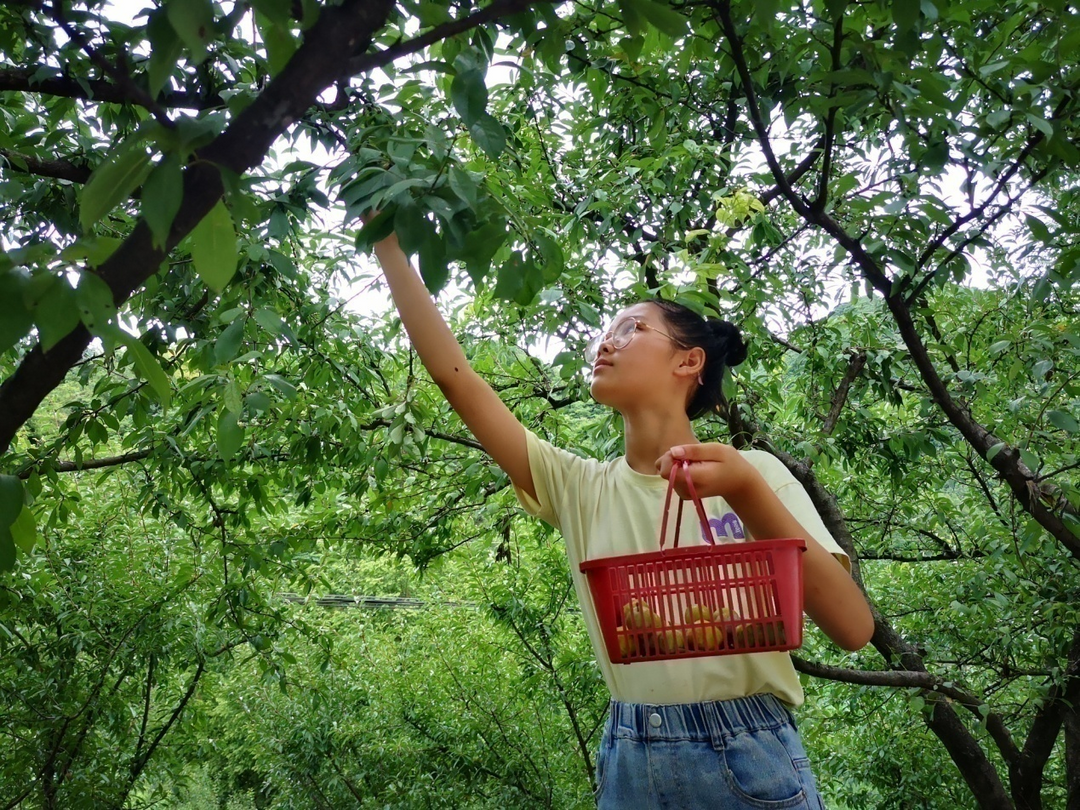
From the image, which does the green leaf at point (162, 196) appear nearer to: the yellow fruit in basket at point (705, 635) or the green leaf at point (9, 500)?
the green leaf at point (9, 500)

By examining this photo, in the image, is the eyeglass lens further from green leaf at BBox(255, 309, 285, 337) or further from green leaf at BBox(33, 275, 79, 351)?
green leaf at BBox(33, 275, 79, 351)

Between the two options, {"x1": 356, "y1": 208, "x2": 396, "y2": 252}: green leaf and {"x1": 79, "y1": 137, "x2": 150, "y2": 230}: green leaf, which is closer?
{"x1": 79, "y1": 137, "x2": 150, "y2": 230}: green leaf

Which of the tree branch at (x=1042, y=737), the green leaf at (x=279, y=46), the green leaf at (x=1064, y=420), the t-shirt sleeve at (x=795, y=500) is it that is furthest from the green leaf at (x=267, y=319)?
the tree branch at (x=1042, y=737)

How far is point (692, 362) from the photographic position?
1746mm

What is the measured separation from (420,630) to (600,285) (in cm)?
369

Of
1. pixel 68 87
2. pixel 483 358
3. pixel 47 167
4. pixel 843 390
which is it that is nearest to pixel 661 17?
pixel 68 87

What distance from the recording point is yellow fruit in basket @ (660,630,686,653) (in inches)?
50.8

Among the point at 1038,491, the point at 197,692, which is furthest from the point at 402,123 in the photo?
the point at 197,692

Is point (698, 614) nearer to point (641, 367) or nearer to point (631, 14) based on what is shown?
point (641, 367)

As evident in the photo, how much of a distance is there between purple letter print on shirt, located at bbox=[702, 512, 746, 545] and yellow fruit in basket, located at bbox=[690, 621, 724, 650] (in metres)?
0.25

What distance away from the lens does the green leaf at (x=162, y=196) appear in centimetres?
70

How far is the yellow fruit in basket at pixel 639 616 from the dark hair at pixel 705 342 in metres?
0.57

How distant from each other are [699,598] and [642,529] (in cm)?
32

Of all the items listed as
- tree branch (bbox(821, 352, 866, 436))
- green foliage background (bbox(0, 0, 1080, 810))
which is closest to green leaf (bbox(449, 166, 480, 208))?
green foliage background (bbox(0, 0, 1080, 810))
